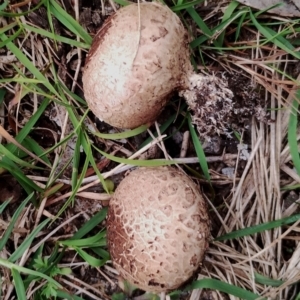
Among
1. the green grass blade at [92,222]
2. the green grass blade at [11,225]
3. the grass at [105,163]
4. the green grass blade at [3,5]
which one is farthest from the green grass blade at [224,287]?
the green grass blade at [3,5]

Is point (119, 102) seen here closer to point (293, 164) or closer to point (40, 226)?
point (40, 226)

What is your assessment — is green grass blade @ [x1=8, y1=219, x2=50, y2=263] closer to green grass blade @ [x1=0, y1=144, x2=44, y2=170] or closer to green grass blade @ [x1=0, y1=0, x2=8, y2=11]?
green grass blade @ [x1=0, y1=144, x2=44, y2=170]

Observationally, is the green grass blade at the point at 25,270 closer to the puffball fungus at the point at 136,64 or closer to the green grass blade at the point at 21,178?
the green grass blade at the point at 21,178

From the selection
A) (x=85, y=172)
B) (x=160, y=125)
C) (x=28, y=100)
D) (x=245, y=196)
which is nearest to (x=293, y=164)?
(x=245, y=196)

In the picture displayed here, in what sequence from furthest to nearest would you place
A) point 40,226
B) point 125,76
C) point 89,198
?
point 89,198, point 40,226, point 125,76

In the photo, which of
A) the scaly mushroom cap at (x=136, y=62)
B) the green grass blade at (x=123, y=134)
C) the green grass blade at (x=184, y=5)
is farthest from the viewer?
the green grass blade at (x=123, y=134)

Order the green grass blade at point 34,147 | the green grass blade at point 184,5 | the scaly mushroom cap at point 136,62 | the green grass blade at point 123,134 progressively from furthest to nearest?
the green grass blade at point 34,147 → the green grass blade at point 123,134 → the green grass blade at point 184,5 → the scaly mushroom cap at point 136,62

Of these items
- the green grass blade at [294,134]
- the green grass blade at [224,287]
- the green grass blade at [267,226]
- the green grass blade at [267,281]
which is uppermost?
the green grass blade at [294,134]
